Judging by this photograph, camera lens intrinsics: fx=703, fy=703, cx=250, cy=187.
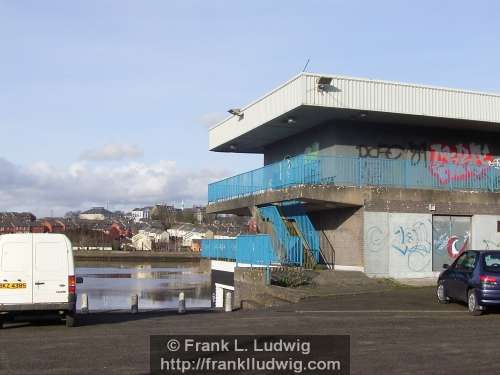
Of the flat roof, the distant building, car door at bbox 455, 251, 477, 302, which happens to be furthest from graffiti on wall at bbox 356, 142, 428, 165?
the distant building

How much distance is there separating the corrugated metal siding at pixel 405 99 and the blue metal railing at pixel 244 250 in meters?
6.04

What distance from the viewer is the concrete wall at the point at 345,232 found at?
25.1 meters

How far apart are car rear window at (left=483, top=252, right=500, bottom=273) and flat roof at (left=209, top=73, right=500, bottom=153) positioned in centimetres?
906

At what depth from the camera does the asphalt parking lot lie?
33.9 ft

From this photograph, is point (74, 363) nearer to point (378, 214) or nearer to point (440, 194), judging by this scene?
point (378, 214)

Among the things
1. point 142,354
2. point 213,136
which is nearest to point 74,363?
point 142,354

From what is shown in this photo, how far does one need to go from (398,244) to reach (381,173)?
272cm

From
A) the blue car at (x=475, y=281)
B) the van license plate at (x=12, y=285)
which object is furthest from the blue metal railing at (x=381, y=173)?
the van license plate at (x=12, y=285)

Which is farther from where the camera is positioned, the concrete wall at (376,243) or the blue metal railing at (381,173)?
the blue metal railing at (381,173)

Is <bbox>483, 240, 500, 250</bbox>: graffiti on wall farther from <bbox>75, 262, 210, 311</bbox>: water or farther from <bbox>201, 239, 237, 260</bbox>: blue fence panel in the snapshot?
<bbox>75, 262, 210, 311</bbox>: water

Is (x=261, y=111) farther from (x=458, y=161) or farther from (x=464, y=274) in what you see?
(x=464, y=274)

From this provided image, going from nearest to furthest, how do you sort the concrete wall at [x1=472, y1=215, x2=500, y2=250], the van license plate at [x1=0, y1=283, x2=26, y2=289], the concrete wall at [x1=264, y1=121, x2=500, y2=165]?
the van license plate at [x1=0, y1=283, x2=26, y2=289] → the concrete wall at [x1=472, y1=215, x2=500, y2=250] → the concrete wall at [x1=264, y1=121, x2=500, y2=165]

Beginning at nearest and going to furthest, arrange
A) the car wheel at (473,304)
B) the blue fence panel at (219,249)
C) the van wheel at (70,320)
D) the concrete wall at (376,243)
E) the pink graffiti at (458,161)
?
the van wheel at (70,320) → the car wheel at (473,304) → the concrete wall at (376,243) → the pink graffiti at (458,161) → the blue fence panel at (219,249)

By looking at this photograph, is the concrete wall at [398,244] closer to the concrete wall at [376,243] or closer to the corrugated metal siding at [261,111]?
the concrete wall at [376,243]
